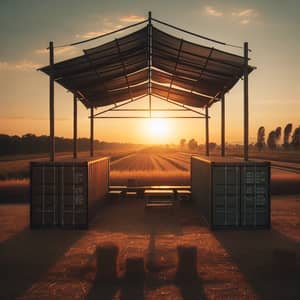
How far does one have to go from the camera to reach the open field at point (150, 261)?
7422 mm

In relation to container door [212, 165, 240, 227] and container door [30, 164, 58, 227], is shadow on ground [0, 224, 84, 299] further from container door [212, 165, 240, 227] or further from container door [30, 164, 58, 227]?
container door [212, 165, 240, 227]

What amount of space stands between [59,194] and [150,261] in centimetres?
515

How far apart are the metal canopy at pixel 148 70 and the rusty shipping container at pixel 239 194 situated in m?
3.87

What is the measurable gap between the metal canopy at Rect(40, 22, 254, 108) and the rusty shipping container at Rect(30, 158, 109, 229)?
3665 mm

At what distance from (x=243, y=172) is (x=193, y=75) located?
562 cm

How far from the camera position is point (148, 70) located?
1702 cm

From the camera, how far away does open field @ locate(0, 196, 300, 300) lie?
7.42 metres

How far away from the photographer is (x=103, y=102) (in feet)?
69.6

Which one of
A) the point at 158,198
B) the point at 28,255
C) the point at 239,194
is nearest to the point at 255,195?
the point at 239,194

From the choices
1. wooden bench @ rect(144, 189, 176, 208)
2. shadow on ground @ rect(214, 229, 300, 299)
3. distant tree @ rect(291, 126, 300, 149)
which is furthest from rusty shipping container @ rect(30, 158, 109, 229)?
distant tree @ rect(291, 126, 300, 149)

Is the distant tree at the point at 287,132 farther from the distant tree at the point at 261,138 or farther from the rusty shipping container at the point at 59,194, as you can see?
the rusty shipping container at the point at 59,194

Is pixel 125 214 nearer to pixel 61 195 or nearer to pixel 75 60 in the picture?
pixel 61 195

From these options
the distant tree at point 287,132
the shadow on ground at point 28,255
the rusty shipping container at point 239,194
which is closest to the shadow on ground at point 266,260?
the rusty shipping container at point 239,194

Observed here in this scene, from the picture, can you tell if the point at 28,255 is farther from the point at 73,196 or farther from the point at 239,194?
the point at 239,194
